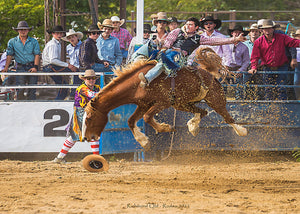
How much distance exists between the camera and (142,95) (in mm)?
6973

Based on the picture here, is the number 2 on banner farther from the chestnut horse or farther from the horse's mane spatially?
the horse's mane

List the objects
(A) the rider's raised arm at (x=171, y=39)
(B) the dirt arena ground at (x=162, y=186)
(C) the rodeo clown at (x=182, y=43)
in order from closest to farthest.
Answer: (B) the dirt arena ground at (x=162, y=186)
(C) the rodeo clown at (x=182, y=43)
(A) the rider's raised arm at (x=171, y=39)

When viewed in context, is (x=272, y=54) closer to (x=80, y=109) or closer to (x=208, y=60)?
(x=208, y=60)

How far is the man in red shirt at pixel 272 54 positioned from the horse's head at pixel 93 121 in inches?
138

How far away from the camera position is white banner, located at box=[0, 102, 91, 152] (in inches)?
352

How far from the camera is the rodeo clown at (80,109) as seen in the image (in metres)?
8.05

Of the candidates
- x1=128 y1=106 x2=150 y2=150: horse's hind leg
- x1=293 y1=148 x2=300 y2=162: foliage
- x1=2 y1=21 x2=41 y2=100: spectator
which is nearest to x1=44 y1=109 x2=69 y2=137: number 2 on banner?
x1=2 y1=21 x2=41 y2=100: spectator

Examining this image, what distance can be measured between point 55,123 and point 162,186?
298cm

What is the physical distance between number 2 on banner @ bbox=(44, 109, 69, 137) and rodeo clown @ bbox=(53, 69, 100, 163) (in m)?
0.43

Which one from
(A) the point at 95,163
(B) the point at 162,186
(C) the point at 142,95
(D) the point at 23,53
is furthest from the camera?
(D) the point at 23,53

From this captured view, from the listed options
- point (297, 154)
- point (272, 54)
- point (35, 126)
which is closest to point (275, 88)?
point (272, 54)

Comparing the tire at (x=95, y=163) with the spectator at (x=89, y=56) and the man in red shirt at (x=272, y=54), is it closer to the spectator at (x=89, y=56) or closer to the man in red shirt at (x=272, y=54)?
the spectator at (x=89, y=56)

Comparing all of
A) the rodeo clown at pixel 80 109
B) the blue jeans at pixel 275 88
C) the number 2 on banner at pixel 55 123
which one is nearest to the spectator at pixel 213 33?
the blue jeans at pixel 275 88

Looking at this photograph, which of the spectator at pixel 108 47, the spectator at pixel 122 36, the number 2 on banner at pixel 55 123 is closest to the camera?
the number 2 on banner at pixel 55 123
